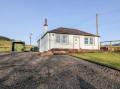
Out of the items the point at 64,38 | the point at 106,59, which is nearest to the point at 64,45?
the point at 64,38

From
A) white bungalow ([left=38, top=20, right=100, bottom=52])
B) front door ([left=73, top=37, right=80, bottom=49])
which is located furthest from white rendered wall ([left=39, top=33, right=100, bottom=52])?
front door ([left=73, top=37, right=80, bottom=49])

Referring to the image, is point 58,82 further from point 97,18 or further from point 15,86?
point 97,18

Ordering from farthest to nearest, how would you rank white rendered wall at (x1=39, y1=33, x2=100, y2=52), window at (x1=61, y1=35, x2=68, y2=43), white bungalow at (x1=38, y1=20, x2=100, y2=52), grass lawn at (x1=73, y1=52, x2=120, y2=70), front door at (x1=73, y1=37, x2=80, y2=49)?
front door at (x1=73, y1=37, x2=80, y2=49) → window at (x1=61, y1=35, x2=68, y2=43) → white bungalow at (x1=38, y1=20, x2=100, y2=52) → white rendered wall at (x1=39, y1=33, x2=100, y2=52) → grass lawn at (x1=73, y1=52, x2=120, y2=70)

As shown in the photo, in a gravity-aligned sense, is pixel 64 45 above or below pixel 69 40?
below

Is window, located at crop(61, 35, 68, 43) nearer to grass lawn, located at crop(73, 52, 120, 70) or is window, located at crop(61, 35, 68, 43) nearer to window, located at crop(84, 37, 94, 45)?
window, located at crop(84, 37, 94, 45)

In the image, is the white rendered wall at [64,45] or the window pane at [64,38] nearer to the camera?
the white rendered wall at [64,45]

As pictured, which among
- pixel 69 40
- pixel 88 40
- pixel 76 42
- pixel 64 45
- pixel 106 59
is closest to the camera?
pixel 106 59

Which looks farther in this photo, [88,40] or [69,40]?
[88,40]

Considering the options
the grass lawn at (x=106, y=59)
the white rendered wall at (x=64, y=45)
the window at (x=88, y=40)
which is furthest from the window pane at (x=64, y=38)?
the grass lawn at (x=106, y=59)

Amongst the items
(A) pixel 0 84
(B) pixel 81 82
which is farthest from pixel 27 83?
(B) pixel 81 82

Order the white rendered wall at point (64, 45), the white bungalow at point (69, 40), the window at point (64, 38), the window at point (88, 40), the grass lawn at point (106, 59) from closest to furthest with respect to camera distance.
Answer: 1. the grass lawn at point (106, 59)
2. the white rendered wall at point (64, 45)
3. the white bungalow at point (69, 40)
4. the window at point (64, 38)
5. the window at point (88, 40)

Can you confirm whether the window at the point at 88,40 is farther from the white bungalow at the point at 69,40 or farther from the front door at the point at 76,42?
the front door at the point at 76,42

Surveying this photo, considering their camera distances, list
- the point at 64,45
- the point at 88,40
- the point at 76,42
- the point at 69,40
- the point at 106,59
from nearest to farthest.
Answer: the point at 106,59, the point at 64,45, the point at 69,40, the point at 76,42, the point at 88,40

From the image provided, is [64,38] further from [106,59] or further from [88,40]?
[106,59]
